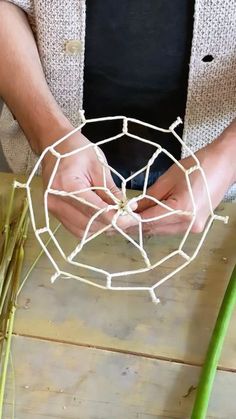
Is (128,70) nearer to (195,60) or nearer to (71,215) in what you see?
(195,60)

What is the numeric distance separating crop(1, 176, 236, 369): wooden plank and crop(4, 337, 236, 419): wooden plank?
16mm

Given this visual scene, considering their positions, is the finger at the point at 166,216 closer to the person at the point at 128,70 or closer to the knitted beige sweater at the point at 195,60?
the person at the point at 128,70

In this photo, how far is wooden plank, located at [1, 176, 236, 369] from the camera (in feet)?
2.51

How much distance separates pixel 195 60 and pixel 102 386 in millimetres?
420

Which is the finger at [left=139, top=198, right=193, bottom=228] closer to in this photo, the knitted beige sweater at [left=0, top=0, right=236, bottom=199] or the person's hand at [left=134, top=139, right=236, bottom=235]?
the person's hand at [left=134, top=139, right=236, bottom=235]

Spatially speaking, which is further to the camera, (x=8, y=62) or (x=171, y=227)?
(x=8, y=62)

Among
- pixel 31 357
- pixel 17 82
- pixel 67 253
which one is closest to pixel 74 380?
pixel 31 357

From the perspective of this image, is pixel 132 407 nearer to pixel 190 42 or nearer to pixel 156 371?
pixel 156 371

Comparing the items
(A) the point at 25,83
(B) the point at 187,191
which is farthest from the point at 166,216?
(A) the point at 25,83

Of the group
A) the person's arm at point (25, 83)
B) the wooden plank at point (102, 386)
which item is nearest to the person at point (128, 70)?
the person's arm at point (25, 83)

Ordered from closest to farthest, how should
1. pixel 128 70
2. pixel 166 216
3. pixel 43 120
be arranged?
pixel 166 216
pixel 43 120
pixel 128 70

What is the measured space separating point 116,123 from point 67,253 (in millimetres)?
257

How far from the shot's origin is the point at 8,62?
90 centimetres

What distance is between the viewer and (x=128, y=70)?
957 mm
